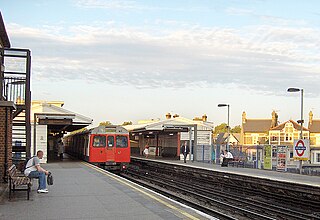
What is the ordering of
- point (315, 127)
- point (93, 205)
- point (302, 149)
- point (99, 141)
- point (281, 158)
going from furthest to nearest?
point (315, 127) < point (99, 141) < point (281, 158) < point (302, 149) < point (93, 205)

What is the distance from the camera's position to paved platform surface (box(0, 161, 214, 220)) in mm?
10039

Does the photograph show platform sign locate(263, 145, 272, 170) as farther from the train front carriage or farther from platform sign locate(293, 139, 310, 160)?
the train front carriage

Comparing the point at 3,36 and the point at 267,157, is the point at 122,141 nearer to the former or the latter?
the point at 267,157

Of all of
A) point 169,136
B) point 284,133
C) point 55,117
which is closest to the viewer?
point 55,117

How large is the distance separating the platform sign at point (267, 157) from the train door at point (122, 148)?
8.71 m

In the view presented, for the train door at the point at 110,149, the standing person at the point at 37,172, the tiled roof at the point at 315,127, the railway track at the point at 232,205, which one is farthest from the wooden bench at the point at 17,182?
the tiled roof at the point at 315,127

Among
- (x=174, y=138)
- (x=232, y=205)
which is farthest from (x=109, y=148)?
(x=232, y=205)

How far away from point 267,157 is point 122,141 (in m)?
9.30

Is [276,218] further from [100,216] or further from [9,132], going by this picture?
[9,132]

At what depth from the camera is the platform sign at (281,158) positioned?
25.5 metres

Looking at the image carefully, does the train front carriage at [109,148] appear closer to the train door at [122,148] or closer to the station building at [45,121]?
the train door at [122,148]

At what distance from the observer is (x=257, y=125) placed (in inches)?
3927

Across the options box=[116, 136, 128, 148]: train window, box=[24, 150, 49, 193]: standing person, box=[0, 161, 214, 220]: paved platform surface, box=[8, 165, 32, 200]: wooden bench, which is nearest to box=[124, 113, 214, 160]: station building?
box=[116, 136, 128, 148]: train window

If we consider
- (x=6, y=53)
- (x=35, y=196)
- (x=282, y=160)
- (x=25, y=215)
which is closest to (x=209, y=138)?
(x=282, y=160)
